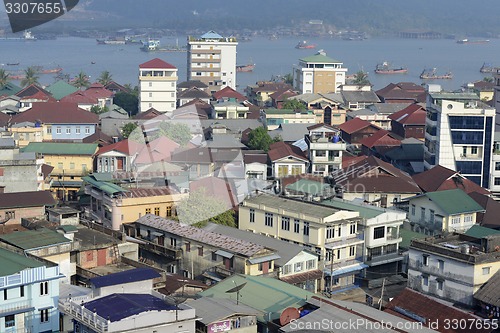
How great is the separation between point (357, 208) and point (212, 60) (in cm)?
1955

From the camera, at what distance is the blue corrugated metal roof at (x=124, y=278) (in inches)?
309

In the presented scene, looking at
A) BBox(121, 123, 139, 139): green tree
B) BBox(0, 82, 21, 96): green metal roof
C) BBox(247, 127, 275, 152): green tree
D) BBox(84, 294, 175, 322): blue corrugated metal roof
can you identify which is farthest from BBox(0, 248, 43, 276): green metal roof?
BBox(0, 82, 21, 96): green metal roof

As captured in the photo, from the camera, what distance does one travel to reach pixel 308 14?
112375 millimetres

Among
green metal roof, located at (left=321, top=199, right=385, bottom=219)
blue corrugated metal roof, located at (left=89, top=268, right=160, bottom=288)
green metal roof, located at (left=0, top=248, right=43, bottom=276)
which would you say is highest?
green metal roof, located at (left=0, top=248, right=43, bottom=276)

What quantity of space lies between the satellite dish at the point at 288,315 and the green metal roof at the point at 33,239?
8.34ft

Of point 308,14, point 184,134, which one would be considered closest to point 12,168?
point 184,134

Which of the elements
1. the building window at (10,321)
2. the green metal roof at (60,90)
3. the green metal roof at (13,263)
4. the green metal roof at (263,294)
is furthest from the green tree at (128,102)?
the building window at (10,321)

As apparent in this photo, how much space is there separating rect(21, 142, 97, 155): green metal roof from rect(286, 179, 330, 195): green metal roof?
4224mm

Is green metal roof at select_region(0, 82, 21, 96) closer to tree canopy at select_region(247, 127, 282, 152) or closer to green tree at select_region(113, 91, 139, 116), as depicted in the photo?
green tree at select_region(113, 91, 139, 116)

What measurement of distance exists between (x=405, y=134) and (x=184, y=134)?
198 inches

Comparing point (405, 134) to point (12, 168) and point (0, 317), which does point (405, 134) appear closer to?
point (12, 168)

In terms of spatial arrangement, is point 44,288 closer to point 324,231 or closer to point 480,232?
point 324,231

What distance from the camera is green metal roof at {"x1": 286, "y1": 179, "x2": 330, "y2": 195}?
41.1 feet

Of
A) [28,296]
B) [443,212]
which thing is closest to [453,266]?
[443,212]
